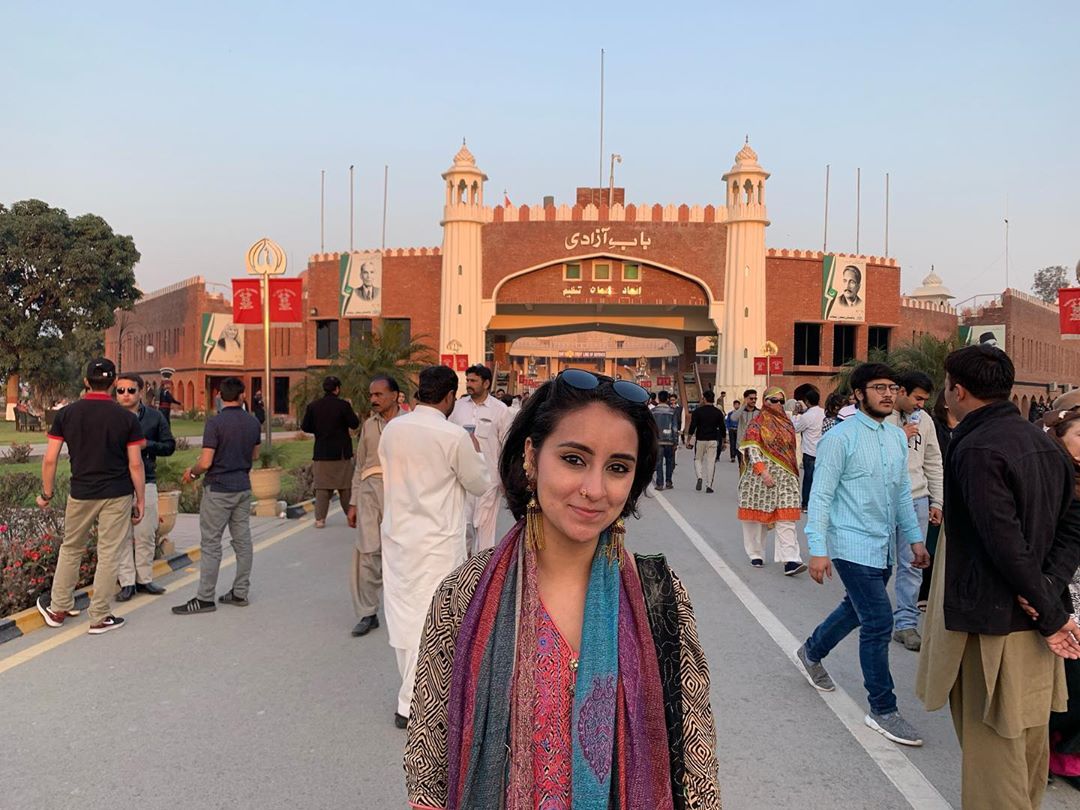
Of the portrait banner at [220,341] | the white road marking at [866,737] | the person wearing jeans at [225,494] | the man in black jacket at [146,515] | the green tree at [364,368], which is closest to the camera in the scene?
the white road marking at [866,737]

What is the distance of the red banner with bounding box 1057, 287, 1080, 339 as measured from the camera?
16.0 metres

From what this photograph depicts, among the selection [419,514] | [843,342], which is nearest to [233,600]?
[419,514]

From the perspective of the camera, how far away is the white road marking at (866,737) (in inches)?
140

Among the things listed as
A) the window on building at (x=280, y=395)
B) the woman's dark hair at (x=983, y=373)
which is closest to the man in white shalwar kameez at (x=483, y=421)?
the woman's dark hair at (x=983, y=373)

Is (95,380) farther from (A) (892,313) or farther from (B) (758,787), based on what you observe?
(A) (892,313)

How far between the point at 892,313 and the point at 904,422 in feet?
133

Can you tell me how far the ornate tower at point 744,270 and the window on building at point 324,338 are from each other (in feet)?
65.1

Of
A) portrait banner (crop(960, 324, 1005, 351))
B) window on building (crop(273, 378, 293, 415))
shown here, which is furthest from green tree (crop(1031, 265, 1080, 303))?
window on building (crop(273, 378, 293, 415))

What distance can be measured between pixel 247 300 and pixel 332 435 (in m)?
9.02

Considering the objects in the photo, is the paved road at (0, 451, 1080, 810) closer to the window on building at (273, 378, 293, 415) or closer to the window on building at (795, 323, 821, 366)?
the window on building at (795, 323, 821, 366)

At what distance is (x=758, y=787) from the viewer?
3.62 metres

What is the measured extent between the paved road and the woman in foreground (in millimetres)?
2004

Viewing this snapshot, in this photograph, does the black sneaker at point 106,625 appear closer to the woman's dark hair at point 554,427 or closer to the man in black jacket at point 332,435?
the man in black jacket at point 332,435

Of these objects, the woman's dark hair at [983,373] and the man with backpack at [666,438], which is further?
the man with backpack at [666,438]
